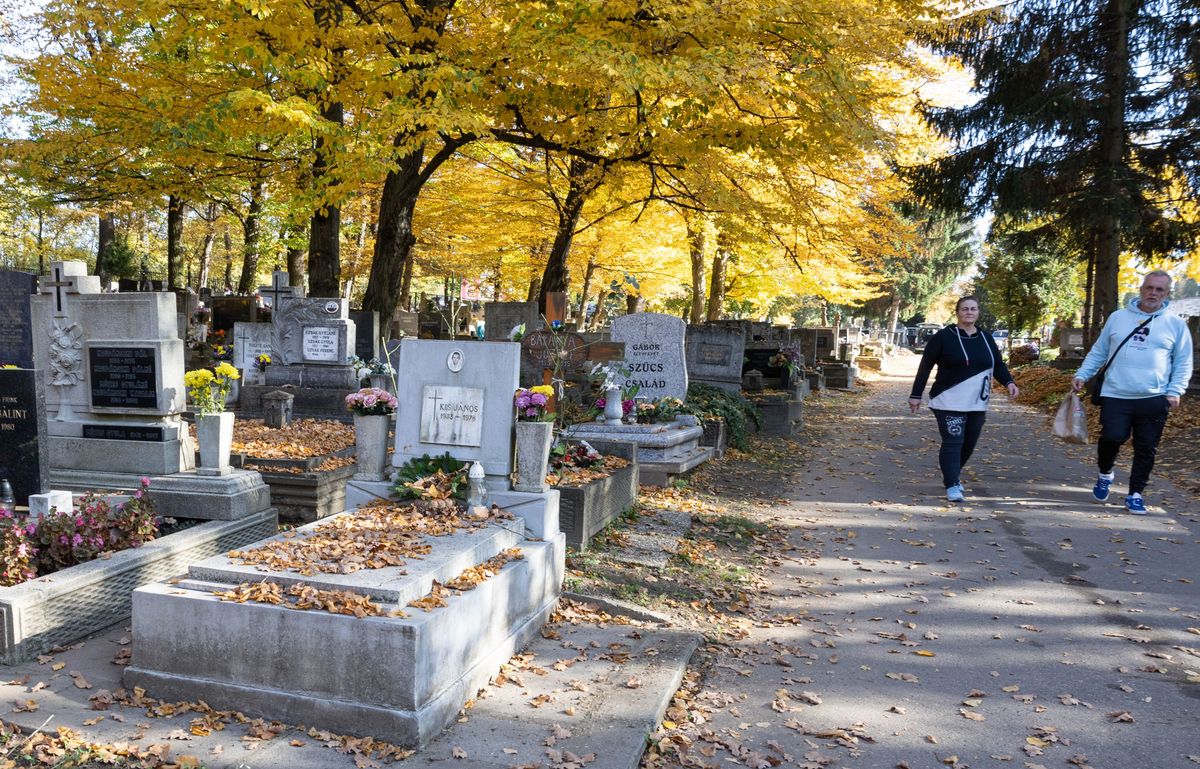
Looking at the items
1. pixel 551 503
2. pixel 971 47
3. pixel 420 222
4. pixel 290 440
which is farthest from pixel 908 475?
pixel 420 222

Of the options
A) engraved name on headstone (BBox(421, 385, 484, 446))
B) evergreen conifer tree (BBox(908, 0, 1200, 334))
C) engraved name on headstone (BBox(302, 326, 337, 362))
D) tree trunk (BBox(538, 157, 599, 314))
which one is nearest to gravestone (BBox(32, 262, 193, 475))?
engraved name on headstone (BBox(421, 385, 484, 446))

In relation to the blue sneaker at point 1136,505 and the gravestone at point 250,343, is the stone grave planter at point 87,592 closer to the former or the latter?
the blue sneaker at point 1136,505

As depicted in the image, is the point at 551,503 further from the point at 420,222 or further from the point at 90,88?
the point at 420,222

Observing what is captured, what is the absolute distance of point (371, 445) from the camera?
5684 mm

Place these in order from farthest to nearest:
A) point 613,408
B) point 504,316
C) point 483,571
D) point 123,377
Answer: point 504,316, point 613,408, point 123,377, point 483,571

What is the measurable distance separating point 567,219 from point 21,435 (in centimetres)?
1279

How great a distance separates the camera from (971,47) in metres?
16.2

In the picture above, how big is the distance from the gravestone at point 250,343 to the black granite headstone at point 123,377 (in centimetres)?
683

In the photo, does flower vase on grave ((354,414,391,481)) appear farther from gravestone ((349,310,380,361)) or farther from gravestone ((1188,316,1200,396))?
gravestone ((1188,316,1200,396))

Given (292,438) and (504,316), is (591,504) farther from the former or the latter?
(504,316)

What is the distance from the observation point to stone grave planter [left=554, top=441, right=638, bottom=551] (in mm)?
6254

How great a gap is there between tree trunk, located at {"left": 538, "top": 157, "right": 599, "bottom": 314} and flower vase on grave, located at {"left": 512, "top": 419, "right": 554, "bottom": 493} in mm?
10552

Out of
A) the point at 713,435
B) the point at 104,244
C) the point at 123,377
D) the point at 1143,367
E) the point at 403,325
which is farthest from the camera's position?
the point at 104,244

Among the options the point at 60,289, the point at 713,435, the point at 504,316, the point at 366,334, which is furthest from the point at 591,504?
the point at 504,316
